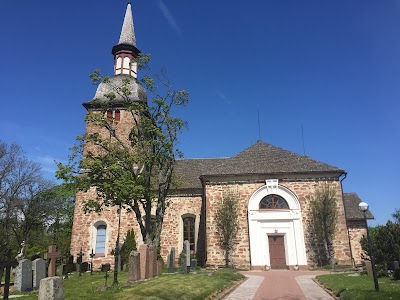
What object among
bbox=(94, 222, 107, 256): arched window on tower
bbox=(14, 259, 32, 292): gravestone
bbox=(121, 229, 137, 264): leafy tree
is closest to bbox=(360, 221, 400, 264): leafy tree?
bbox=(121, 229, 137, 264): leafy tree

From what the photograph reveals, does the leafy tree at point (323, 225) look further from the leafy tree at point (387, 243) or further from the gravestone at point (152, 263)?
the gravestone at point (152, 263)

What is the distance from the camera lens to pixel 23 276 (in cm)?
1338

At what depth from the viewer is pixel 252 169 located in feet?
74.4

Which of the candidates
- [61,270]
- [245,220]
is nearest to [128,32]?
[245,220]

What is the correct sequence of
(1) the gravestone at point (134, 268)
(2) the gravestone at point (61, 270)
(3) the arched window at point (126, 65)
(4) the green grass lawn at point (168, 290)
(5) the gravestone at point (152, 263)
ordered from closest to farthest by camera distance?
(4) the green grass lawn at point (168, 290) → (1) the gravestone at point (134, 268) → (5) the gravestone at point (152, 263) → (2) the gravestone at point (61, 270) → (3) the arched window at point (126, 65)

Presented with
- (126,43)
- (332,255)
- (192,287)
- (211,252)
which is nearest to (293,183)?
(332,255)

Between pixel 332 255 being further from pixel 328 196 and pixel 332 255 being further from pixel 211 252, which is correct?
pixel 211 252

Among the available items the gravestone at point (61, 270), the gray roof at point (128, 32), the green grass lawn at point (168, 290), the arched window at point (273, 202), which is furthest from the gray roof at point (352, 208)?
the gray roof at point (128, 32)

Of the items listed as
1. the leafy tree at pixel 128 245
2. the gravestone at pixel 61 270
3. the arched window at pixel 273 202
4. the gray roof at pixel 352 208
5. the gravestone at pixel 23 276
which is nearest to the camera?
the gravestone at pixel 23 276

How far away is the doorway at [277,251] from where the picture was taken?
2081cm

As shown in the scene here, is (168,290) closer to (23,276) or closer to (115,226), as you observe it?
(23,276)

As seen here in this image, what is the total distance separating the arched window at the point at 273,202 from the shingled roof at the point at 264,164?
1.76 meters

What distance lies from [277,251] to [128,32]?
81.4ft

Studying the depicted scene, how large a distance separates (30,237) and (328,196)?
32404mm
